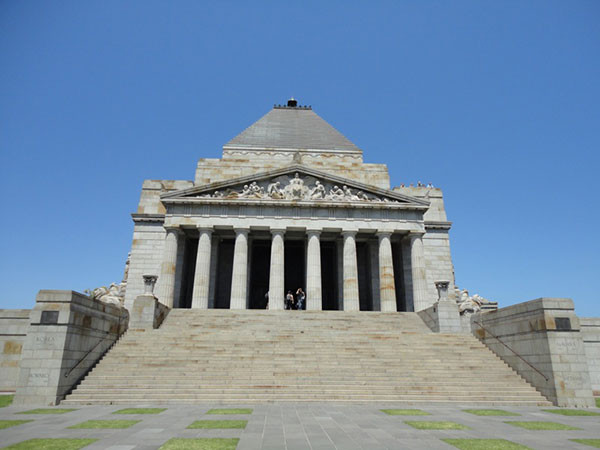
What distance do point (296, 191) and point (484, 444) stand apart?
2659 cm

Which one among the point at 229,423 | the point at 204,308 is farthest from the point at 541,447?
the point at 204,308

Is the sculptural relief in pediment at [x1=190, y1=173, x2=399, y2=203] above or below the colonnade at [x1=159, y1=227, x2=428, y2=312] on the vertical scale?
above

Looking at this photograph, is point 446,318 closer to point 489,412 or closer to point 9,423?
point 489,412

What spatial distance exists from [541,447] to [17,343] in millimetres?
21435

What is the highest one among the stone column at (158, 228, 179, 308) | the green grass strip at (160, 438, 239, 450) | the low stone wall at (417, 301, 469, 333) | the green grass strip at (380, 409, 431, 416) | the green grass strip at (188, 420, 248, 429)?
the stone column at (158, 228, 179, 308)

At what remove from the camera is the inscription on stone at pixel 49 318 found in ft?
50.4

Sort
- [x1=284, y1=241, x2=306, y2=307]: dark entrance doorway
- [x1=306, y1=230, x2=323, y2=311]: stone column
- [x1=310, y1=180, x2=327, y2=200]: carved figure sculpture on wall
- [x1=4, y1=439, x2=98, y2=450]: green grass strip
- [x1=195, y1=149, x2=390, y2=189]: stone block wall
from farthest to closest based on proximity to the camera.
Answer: [x1=284, y1=241, x2=306, y2=307]: dark entrance doorway
[x1=195, y1=149, x2=390, y2=189]: stone block wall
[x1=310, y1=180, x2=327, y2=200]: carved figure sculpture on wall
[x1=306, y1=230, x2=323, y2=311]: stone column
[x1=4, y1=439, x2=98, y2=450]: green grass strip

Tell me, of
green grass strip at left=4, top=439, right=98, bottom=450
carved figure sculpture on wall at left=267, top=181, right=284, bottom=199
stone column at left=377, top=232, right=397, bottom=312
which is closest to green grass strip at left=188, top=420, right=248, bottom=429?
green grass strip at left=4, top=439, right=98, bottom=450

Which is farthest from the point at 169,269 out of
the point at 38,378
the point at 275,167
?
the point at 38,378

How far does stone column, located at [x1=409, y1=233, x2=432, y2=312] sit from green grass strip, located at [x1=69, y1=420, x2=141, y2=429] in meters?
25.6

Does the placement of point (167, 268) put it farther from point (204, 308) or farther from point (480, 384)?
point (480, 384)

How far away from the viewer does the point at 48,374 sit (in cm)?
1456

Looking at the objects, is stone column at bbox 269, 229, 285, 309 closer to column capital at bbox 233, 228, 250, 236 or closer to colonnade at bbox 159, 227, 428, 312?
colonnade at bbox 159, 227, 428, 312

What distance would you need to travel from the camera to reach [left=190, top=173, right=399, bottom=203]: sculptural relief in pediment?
33031 mm
